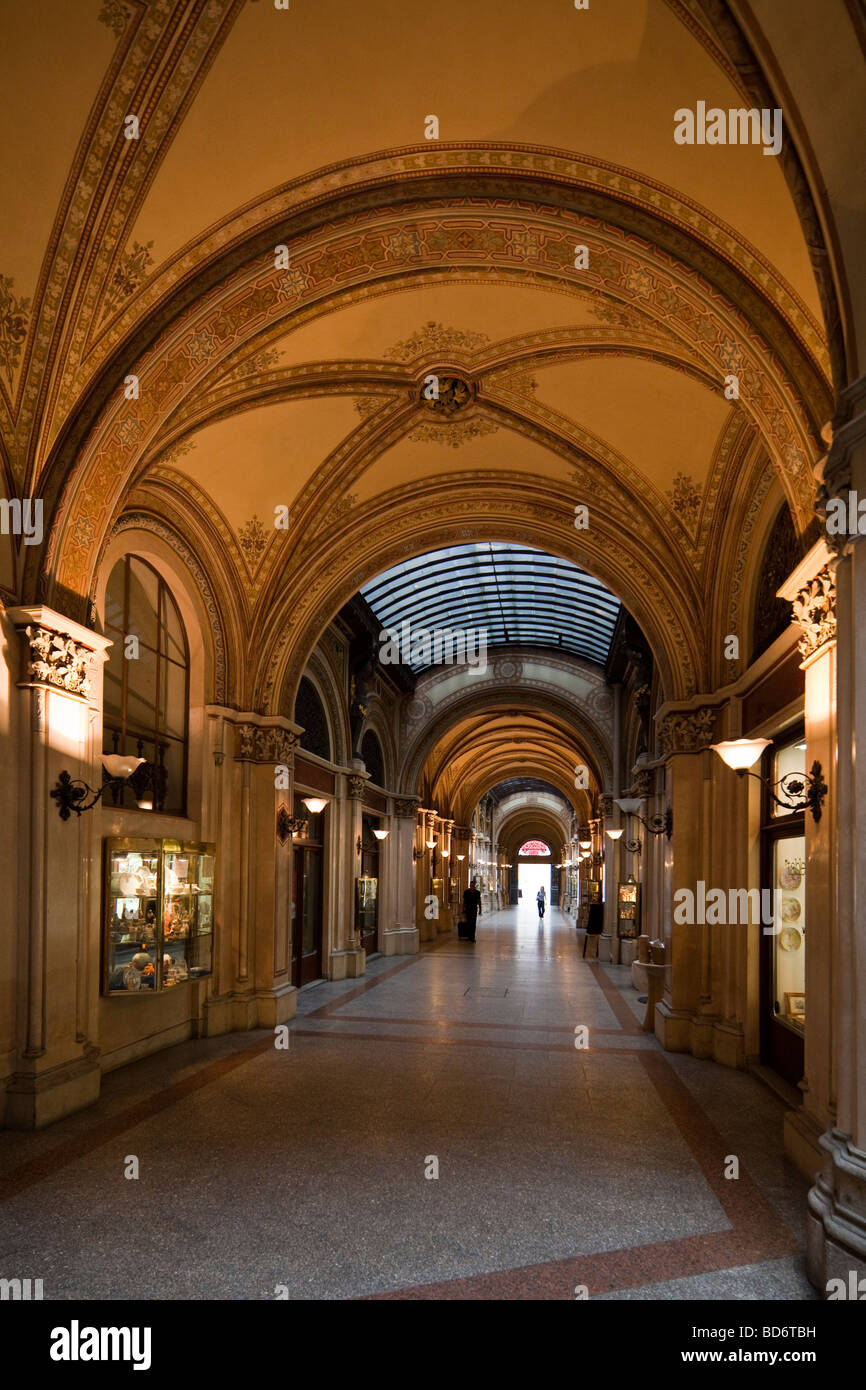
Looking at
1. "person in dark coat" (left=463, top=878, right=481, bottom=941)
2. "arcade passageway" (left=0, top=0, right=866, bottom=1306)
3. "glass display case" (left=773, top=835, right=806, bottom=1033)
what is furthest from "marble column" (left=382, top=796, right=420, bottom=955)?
"glass display case" (left=773, top=835, right=806, bottom=1033)

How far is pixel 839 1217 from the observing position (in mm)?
4051

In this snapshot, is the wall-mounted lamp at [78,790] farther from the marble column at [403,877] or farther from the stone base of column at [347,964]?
the marble column at [403,877]

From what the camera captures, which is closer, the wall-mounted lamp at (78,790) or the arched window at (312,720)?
the wall-mounted lamp at (78,790)

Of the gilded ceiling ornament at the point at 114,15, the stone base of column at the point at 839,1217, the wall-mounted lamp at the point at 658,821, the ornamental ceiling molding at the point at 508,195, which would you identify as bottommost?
the stone base of column at the point at 839,1217

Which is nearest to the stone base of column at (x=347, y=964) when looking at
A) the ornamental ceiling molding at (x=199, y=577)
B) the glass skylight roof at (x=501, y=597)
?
the glass skylight roof at (x=501, y=597)

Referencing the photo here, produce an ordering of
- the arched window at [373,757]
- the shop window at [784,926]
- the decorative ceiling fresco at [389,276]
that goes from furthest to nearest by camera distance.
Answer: the arched window at [373,757] → the shop window at [784,926] → the decorative ceiling fresco at [389,276]

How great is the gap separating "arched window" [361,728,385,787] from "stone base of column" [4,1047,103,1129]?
12.1 metres

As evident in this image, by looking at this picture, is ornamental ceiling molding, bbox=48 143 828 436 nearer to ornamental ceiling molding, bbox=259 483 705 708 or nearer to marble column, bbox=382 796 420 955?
ornamental ceiling molding, bbox=259 483 705 708

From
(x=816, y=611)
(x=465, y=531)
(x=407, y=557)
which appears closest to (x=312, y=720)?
(x=407, y=557)

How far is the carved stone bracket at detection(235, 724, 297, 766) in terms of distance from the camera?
37.1 feet

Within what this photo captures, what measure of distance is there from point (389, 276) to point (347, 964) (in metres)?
12.2

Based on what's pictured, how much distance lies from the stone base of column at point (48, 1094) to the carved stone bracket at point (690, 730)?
6.92 meters

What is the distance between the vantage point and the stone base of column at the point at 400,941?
20.4 meters

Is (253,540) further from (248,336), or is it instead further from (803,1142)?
(803,1142)
